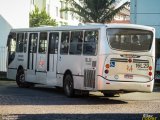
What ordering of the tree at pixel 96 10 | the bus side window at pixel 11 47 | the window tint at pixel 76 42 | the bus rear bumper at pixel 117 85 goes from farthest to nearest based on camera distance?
the tree at pixel 96 10, the bus side window at pixel 11 47, the window tint at pixel 76 42, the bus rear bumper at pixel 117 85

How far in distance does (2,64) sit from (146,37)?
75.2 ft

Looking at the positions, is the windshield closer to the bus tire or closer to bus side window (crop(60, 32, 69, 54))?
bus side window (crop(60, 32, 69, 54))

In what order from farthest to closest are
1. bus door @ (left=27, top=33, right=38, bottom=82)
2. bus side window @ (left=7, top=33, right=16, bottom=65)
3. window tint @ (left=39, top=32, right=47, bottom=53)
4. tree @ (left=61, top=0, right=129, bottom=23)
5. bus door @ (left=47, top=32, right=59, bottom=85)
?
tree @ (left=61, top=0, right=129, bottom=23) → bus side window @ (left=7, top=33, right=16, bottom=65) → bus door @ (left=27, top=33, right=38, bottom=82) → window tint @ (left=39, top=32, right=47, bottom=53) → bus door @ (left=47, top=32, right=59, bottom=85)

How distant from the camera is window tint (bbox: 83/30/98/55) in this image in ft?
67.4

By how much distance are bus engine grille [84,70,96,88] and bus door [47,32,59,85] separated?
9.74ft

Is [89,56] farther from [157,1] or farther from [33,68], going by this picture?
[157,1]

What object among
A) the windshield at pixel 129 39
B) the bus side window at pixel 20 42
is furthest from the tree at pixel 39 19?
the windshield at pixel 129 39

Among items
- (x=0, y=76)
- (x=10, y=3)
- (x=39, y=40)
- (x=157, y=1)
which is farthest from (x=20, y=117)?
(x=10, y=3)

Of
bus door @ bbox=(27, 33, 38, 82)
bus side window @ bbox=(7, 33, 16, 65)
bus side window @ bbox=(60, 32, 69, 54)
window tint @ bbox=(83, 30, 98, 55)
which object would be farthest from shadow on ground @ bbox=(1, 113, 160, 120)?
bus side window @ bbox=(7, 33, 16, 65)

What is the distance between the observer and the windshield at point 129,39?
2025cm

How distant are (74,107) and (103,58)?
2.65 metres

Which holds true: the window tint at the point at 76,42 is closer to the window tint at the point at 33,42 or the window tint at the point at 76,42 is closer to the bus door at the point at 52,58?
the bus door at the point at 52,58

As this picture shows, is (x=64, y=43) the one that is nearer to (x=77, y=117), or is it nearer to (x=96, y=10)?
(x=77, y=117)

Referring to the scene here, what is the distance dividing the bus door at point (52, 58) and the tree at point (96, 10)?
3025cm
